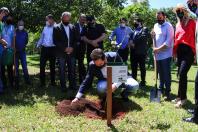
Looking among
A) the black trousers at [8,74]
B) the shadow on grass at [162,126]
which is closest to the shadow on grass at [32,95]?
the black trousers at [8,74]

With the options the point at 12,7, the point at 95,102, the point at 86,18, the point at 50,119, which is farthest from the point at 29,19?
the point at 50,119

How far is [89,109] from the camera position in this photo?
28.6ft

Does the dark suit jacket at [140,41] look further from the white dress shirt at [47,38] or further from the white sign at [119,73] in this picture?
the white sign at [119,73]

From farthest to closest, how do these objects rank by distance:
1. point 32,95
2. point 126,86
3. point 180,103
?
point 32,95, point 126,86, point 180,103

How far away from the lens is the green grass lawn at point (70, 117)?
744cm

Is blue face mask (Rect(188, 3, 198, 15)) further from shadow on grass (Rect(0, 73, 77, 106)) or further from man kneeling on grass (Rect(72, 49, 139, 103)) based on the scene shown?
shadow on grass (Rect(0, 73, 77, 106))

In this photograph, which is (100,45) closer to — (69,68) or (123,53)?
(69,68)

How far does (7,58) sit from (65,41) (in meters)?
1.57

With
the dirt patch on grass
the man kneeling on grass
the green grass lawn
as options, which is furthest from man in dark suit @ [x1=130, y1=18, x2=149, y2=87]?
the dirt patch on grass

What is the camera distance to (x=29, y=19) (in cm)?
1468

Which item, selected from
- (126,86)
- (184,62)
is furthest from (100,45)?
(184,62)

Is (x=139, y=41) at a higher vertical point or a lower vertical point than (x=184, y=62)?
higher

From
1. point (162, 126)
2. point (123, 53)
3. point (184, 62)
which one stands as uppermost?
point (123, 53)

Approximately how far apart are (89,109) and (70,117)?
2.20 ft
